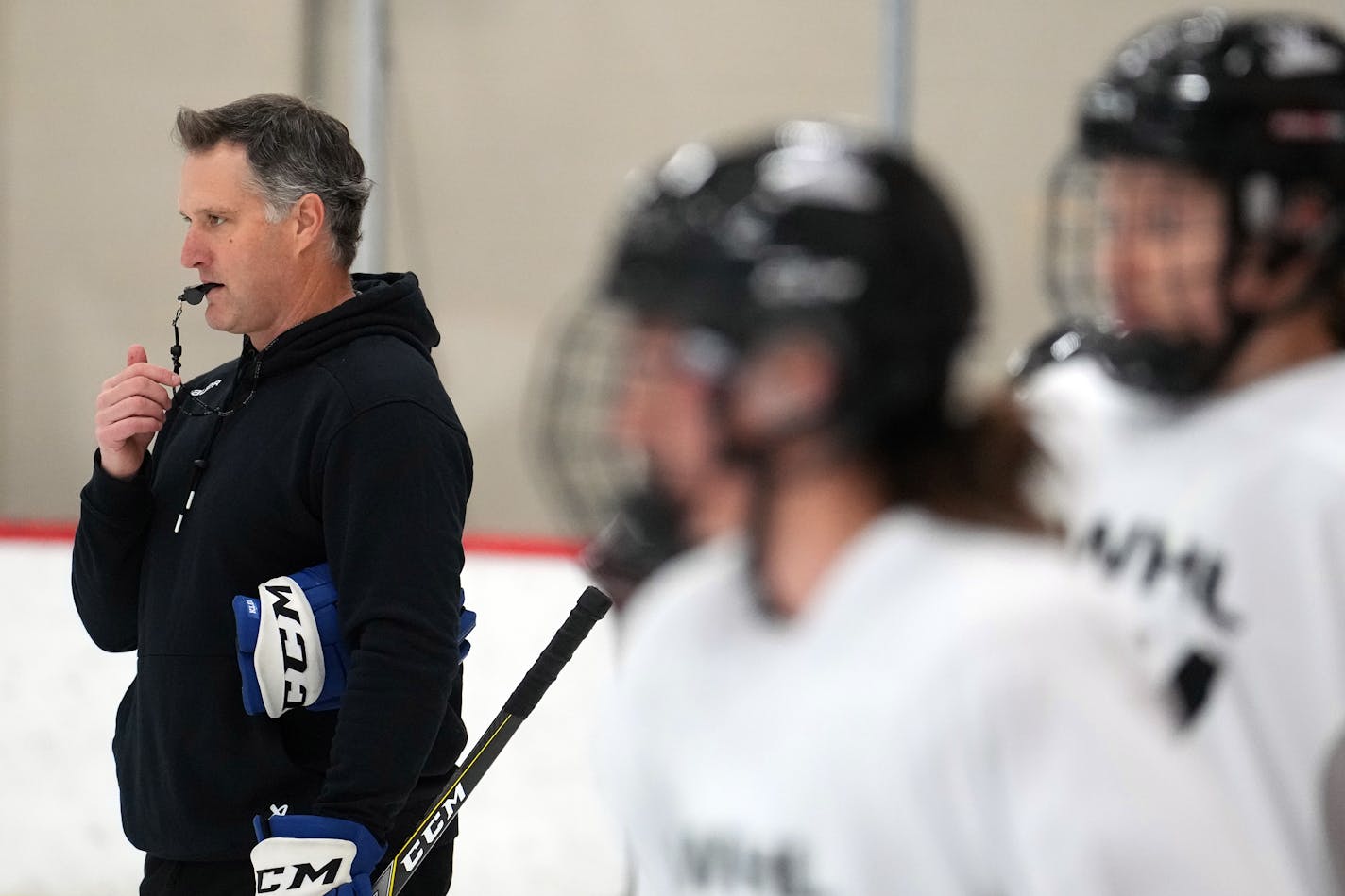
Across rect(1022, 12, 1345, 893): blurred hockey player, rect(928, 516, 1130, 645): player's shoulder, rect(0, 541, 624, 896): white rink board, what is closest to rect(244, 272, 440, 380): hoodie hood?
rect(1022, 12, 1345, 893): blurred hockey player

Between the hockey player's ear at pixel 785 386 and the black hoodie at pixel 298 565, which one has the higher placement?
the hockey player's ear at pixel 785 386

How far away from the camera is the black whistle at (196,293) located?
1.66 m

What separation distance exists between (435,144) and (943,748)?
325cm

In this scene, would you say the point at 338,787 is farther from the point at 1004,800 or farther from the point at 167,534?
the point at 1004,800

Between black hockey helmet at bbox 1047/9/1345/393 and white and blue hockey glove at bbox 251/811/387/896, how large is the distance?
0.82 meters

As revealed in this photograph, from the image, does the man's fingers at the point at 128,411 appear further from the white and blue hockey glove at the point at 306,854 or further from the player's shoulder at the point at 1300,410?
the player's shoulder at the point at 1300,410

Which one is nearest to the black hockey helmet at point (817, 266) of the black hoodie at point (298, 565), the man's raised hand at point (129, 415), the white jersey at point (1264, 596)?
the white jersey at point (1264, 596)

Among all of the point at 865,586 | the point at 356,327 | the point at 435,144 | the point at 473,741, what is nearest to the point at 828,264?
the point at 865,586

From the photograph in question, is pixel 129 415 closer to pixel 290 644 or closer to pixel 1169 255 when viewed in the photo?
pixel 290 644

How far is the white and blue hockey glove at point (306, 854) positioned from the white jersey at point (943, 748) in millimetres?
764

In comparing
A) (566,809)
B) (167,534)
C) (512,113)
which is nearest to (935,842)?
(167,534)

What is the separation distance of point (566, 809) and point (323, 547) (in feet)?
5.84

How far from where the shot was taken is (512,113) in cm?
383

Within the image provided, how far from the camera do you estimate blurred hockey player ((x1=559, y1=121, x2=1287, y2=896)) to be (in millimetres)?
683
